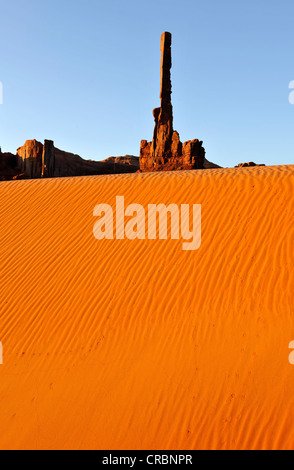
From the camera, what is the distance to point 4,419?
16.7 ft

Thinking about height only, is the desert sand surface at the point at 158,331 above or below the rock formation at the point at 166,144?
below

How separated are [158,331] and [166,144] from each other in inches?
689

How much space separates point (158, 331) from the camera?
5988 mm

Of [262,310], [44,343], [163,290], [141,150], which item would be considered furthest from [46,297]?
[141,150]

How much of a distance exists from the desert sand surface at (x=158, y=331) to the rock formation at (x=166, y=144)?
10897 mm

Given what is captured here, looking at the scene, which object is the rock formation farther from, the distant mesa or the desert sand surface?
the desert sand surface

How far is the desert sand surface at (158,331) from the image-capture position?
463cm

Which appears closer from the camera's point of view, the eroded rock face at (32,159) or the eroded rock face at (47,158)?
the eroded rock face at (47,158)

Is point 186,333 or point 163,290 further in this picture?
point 163,290

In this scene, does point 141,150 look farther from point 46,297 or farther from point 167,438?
point 167,438

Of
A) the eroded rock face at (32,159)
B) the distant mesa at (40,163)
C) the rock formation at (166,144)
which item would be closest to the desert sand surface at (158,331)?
the rock formation at (166,144)

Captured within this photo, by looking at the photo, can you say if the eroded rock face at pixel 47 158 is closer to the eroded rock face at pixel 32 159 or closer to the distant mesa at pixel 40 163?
the distant mesa at pixel 40 163
